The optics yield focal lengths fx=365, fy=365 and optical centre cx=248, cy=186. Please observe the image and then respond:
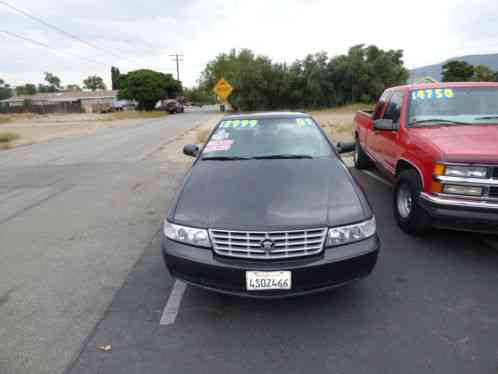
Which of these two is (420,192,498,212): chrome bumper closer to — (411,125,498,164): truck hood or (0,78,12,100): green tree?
(411,125,498,164): truck hood

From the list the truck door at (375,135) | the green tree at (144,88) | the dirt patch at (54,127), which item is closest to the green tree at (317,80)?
the dirt patch at (54,127)

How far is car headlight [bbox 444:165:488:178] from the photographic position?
3.61 meters

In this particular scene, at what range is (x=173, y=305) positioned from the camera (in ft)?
10.6

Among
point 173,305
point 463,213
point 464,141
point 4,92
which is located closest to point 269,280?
point 173,305

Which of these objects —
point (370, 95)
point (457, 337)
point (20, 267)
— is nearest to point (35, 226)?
point (20, 267)

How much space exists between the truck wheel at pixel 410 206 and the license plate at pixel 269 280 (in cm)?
218

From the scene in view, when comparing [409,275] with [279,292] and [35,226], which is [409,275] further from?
[35,226]

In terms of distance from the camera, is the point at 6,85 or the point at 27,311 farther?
the point at 6,85

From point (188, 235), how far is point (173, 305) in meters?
0.76

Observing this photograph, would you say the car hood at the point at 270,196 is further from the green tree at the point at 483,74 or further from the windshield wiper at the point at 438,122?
the green tree at the point at 483,74

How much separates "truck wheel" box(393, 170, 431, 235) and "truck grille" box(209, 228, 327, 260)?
76.9 inches

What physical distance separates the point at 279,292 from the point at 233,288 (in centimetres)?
35

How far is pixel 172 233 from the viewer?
9.80 ft

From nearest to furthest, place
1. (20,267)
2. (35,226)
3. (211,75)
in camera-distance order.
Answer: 1. (20,267)
2. (35,226)
3. (211,75)
